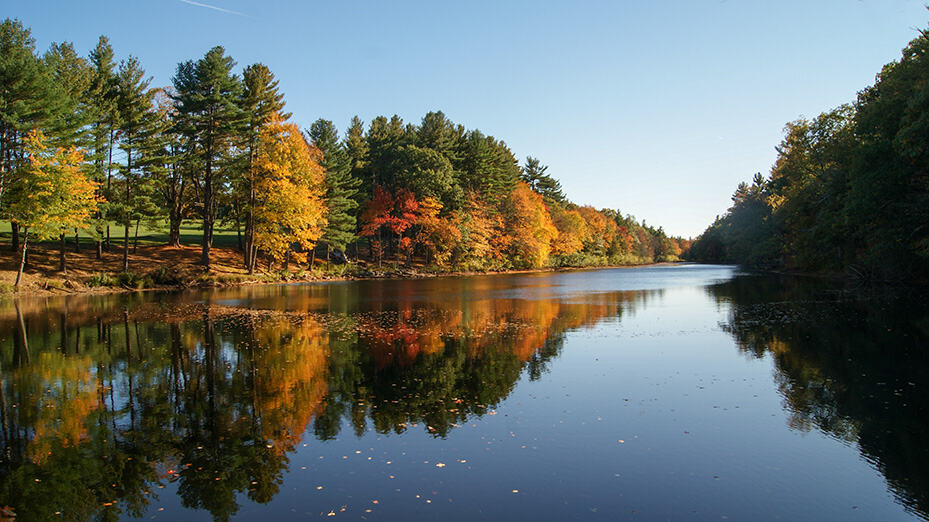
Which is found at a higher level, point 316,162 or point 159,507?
point 316,162

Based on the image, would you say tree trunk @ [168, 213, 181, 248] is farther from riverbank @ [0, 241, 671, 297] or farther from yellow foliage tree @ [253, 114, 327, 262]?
yellow foliage tree @ [253, 114, 327, 262]

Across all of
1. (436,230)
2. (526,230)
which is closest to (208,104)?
(436,230)

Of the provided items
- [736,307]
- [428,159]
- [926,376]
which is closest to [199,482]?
[926,376]

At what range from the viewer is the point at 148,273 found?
127 ft

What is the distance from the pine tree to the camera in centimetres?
5322

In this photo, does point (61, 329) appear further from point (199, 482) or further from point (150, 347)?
point (199, 482)

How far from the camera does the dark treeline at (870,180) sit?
27422 mm

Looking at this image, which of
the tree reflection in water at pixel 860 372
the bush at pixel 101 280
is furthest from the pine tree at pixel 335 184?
the tree reflection in water at pixel 860 372

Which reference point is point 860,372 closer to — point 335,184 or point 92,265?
point 92,265

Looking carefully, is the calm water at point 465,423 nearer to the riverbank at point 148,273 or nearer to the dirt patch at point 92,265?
the dirt patch at point 92,265

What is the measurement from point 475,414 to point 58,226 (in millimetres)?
34006

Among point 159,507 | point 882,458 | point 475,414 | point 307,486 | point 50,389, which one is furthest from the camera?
point 50,389

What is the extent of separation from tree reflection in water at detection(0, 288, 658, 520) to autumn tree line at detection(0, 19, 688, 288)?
50.7 feet

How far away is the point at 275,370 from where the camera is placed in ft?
42.2
